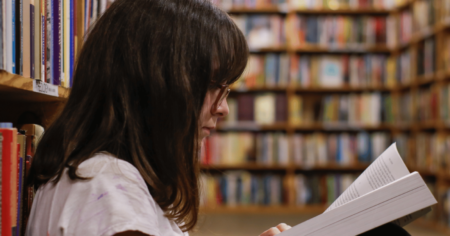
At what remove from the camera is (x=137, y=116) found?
0.61 m

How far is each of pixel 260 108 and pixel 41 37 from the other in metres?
2.52

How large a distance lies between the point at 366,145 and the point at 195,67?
2790 millimetres

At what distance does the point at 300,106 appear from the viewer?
126 inches

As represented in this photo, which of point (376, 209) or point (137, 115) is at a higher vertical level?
point (137, 115)

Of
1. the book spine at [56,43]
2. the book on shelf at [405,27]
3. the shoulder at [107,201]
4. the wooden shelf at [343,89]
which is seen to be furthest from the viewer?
the wooden shelf at [343,89]

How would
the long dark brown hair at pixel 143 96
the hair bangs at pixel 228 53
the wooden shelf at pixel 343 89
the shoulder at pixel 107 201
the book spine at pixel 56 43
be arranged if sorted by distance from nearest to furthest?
1. the shoulder at pixel 107 201
2. the long dark brown hair at pixel 143 96
3. the hair bangs at pixel 228 53
4. the book spine at pixel 56 43
5. the wooden shelf at pixel 343 89

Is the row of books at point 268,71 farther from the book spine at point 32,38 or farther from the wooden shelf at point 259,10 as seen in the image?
the book spine at point 32,38

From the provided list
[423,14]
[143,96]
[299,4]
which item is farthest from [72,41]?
[423,14]

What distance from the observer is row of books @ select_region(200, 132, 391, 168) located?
3172 millimetres

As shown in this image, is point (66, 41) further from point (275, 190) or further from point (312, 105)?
point (312, 105)

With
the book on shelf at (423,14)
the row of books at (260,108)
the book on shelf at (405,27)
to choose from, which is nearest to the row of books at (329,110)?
the row of books at (260,108)

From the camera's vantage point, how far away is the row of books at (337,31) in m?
3.20

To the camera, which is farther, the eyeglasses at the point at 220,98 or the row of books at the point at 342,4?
the row of books at the point at 342,4

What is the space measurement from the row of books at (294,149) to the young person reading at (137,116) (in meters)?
2.47
